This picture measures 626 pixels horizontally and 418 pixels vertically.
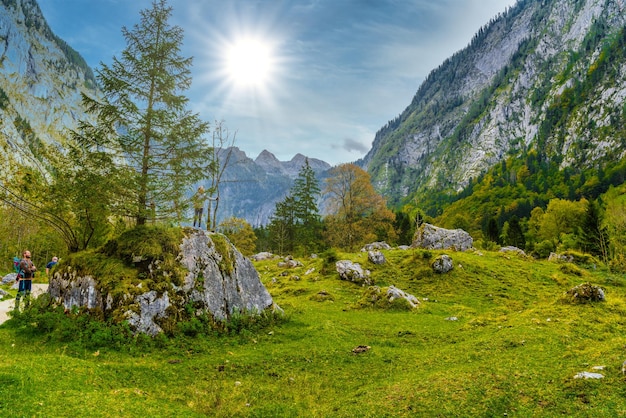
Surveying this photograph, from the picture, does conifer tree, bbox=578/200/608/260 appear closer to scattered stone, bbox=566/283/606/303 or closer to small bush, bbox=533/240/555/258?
small bush, bbox=533/240/555/258

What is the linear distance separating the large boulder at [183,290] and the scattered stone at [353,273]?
506 inches

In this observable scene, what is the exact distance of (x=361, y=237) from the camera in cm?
5612

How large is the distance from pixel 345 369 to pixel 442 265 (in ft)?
70.6

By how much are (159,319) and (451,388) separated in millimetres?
11650

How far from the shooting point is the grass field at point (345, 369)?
26.5ft

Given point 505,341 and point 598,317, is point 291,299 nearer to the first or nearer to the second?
point 505,341

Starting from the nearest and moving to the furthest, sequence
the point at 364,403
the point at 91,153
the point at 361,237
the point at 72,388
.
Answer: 1. the point at 72,388
2. the point at 364,403
3. the point at 91,153
4. the point at 361,237

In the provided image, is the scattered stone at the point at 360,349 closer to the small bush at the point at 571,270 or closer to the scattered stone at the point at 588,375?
the scattered stone at the point at 588,375

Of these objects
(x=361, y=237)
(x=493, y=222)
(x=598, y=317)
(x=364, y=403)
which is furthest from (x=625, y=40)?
(x=364, y=403)

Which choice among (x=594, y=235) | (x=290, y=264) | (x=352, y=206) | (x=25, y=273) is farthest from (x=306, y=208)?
(x=25, y=273)

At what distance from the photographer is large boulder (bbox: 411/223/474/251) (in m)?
43.3

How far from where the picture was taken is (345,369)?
12461mm

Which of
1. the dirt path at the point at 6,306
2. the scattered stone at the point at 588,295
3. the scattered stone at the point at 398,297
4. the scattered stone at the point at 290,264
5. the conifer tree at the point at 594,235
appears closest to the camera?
the dirt path at the point at 6,306

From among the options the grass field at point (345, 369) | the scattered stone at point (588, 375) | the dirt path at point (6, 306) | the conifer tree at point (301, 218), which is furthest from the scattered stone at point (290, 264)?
the scattered stone at point (588, 375)
